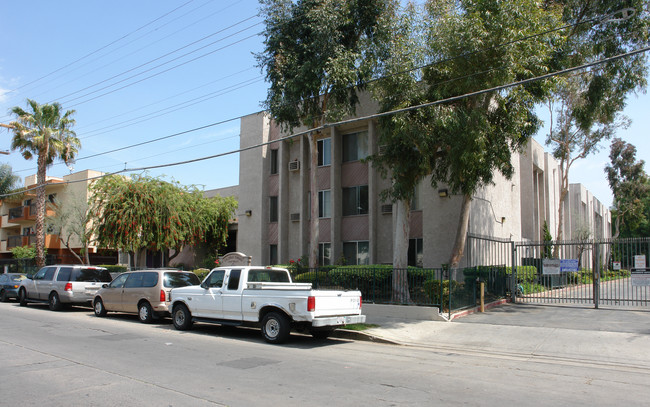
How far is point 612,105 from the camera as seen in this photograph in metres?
20.7

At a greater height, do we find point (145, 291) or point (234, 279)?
point (234, 279)

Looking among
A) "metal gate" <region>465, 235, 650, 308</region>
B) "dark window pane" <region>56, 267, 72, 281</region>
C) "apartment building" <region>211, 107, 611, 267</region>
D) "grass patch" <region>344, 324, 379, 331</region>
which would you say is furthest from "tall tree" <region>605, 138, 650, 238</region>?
"dark window pane" <region>56, 267, 72, 281</region>

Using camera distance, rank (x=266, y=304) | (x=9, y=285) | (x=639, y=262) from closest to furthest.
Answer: (x=266, y=304) → (x=639, y=262) → (x=9, y=285)

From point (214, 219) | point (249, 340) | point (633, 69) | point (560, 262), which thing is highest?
point (633, 69)

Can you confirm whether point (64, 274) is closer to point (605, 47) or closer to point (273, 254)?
point (273, 254)

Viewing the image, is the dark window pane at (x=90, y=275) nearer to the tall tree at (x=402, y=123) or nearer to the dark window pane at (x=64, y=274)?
the dark window pane at (x=64, y=274)

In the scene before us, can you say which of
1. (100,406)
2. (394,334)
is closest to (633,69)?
(394,334)

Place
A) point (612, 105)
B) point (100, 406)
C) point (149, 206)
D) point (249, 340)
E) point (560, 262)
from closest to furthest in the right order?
point (100, 406), point (249, 340), point (560, 262), point (612, 105), point (149, 206)

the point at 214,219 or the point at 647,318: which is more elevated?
the point at 214,219

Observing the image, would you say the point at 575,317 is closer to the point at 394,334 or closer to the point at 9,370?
the point at 394,334

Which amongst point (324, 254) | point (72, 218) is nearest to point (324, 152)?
point (324, 254)

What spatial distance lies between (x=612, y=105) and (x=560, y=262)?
306 inches

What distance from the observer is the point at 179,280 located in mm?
15812

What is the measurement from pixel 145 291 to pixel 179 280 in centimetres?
110
